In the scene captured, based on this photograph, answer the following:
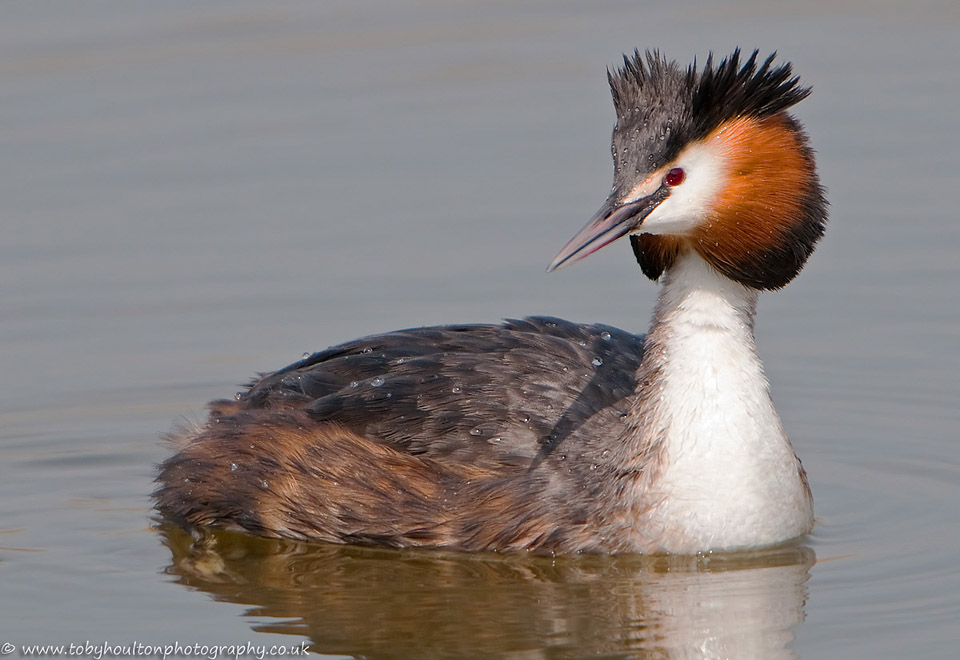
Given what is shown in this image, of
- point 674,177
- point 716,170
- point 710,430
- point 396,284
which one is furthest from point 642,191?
point 396,284

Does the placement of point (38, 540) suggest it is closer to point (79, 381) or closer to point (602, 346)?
point (79, 381)

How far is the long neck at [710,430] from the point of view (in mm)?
8984

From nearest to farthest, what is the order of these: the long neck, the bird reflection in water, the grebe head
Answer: the bird reflection in water, the grebe head, the long neck

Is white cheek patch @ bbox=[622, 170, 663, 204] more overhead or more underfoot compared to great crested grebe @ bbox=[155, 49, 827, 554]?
more overhead

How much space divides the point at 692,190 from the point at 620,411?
1.26m

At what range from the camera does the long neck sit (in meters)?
8.98

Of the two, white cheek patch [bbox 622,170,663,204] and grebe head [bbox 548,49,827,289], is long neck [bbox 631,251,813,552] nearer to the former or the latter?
grebe head [bbox 548,49,827,289]

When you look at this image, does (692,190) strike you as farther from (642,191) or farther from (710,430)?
(710,430)

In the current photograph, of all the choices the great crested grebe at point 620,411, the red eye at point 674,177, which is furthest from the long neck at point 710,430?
the red eye at point 674,177

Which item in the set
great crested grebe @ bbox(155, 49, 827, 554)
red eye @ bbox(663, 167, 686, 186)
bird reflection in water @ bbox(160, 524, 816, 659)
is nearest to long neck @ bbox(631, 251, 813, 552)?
great crested grebe @ bbox(155, 49, 827, 554)

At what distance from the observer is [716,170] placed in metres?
8.80

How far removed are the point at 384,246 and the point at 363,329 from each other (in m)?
1.16

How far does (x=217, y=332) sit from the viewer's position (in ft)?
40.3

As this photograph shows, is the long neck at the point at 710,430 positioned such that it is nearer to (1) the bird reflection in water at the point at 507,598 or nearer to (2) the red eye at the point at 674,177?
(1) the bird reflection in water at the point at 507,598
